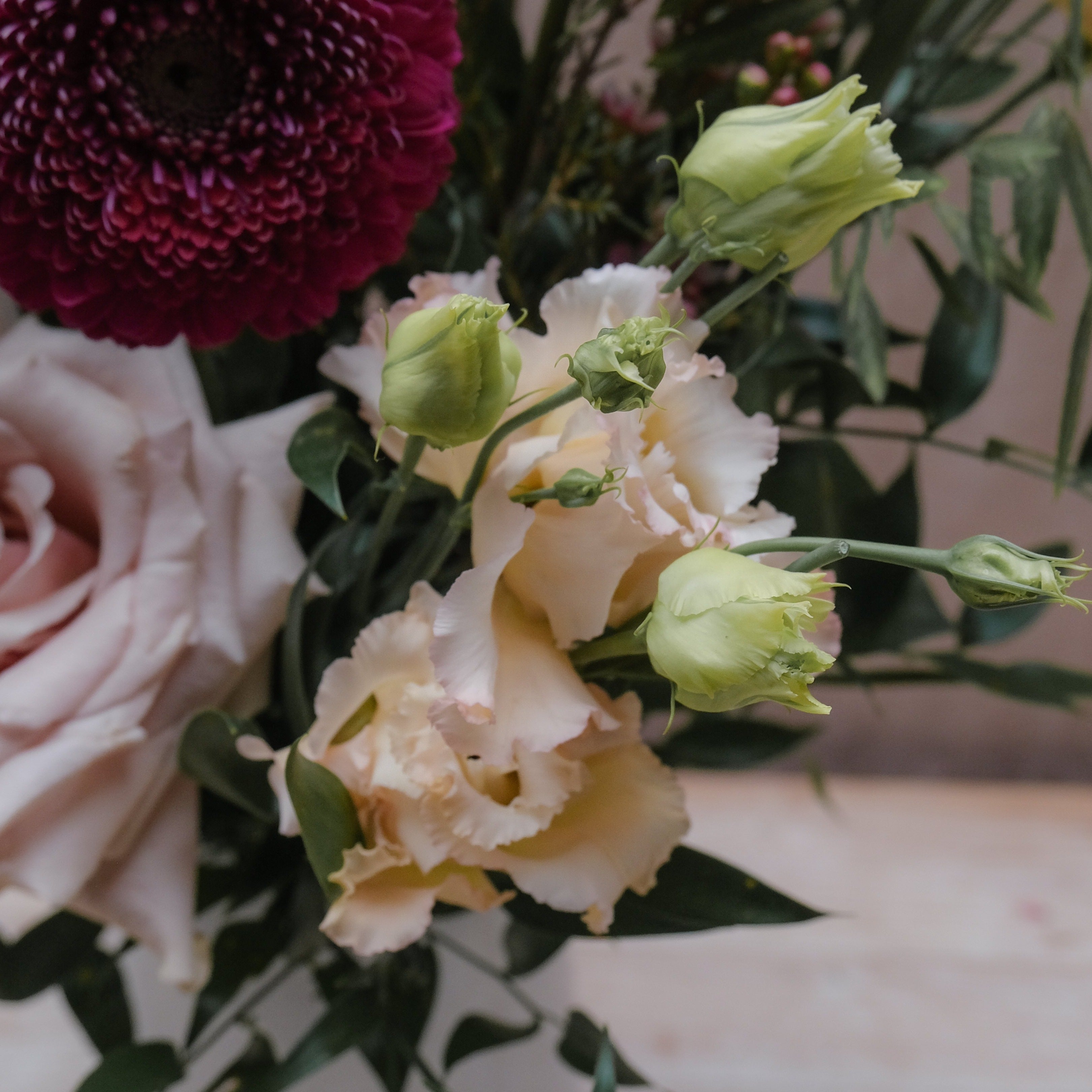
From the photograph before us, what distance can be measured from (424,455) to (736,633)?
2.8 inches

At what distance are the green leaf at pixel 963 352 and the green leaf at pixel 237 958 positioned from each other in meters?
0.22

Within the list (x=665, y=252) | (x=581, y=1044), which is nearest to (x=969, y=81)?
(x=665, y=252)

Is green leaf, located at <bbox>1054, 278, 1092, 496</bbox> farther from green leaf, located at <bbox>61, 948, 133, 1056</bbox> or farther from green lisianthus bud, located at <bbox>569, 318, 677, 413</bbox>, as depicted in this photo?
green leaf, located at <bbox>61, 948, 133, 1056</bbox>

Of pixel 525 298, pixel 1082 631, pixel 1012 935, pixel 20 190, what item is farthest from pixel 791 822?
pixel 20 190

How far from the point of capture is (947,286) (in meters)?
0.26

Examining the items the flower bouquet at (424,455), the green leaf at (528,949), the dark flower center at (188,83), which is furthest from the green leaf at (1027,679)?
the dark flower center at (188,83)

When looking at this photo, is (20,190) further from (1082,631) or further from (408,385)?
(1082,631)

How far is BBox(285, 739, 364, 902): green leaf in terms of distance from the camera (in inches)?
6.7

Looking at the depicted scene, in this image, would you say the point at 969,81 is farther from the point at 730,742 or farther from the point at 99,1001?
the point at 99,1001

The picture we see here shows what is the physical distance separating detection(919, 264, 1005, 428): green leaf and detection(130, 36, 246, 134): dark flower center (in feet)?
0.63

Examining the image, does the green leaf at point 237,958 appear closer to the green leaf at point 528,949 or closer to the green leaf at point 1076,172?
the green leaf at point 528,949

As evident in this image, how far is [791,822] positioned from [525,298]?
0.37 m

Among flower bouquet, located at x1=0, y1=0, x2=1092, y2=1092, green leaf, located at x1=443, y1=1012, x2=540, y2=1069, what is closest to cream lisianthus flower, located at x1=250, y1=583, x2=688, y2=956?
flower bouquet, located at x1=0, y1=0, x2=1092, y2=1092

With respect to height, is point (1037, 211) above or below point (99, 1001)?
above
